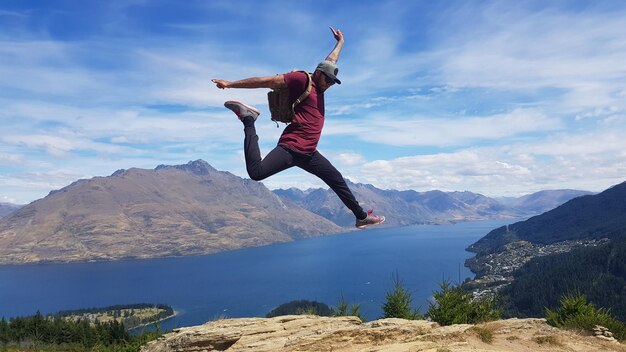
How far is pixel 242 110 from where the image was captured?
255 inches

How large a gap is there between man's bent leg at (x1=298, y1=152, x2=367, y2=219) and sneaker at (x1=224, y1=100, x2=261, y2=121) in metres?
1.11

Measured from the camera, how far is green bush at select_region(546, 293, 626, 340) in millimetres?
13066

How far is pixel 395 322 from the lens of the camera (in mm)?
12445

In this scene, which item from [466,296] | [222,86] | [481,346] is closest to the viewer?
[222,86]

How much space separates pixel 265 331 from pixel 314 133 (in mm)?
10863

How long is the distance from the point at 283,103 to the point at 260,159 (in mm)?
921

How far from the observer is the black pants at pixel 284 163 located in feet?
19.5

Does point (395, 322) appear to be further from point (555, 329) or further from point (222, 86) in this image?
point (222, 86)

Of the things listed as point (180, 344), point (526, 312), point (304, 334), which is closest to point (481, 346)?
point (304, 334)

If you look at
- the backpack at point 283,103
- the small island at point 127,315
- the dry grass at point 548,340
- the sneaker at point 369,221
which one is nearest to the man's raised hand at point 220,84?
the backpack at point 283,103

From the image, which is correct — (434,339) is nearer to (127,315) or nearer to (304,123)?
(304,123)

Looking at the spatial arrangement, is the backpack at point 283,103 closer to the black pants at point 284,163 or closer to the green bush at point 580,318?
the black pants at point 284,163

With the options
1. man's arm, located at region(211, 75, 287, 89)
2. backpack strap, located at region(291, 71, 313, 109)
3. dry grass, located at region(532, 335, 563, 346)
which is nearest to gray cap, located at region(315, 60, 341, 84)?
backpack strap, located at region(291, 71, 313, 109)

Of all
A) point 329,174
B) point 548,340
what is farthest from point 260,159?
point 548,340
